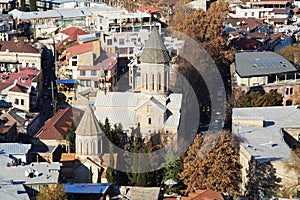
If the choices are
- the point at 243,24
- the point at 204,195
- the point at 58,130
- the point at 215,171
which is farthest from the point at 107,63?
the point at 243,24

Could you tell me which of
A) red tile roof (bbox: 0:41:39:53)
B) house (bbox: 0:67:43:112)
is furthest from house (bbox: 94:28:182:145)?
red tile roof (bbox: 0:41:39:53)

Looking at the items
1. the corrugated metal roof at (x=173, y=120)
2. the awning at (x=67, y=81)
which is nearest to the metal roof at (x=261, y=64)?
the corrugated metal roof at (x=173, y=120)

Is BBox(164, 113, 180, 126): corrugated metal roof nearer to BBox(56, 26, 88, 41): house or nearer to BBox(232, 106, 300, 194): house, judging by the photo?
BBox(232, 106, 300, 194): house

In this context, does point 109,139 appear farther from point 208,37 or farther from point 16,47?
point 16,47

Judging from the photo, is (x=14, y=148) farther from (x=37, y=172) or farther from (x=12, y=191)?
(x=12, y=191)

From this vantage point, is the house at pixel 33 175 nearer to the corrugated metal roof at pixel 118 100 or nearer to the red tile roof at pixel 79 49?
the corrugated metal roof at pixel 118 100

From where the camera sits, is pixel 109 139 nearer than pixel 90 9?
Yes

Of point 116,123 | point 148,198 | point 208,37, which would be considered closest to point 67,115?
point 116,123
